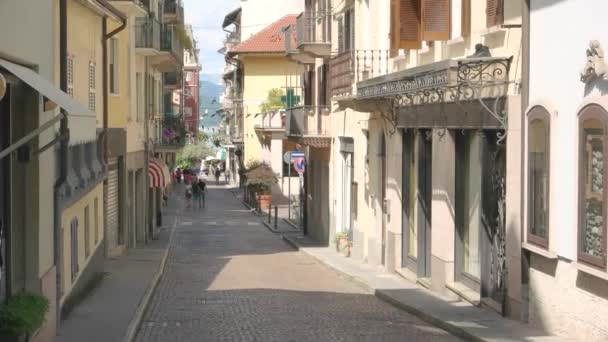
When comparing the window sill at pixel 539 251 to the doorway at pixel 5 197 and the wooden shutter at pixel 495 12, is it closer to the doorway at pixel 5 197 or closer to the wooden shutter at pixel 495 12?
the wooden shutter at pixel 495 12

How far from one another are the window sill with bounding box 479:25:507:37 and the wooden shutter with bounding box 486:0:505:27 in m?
0.06

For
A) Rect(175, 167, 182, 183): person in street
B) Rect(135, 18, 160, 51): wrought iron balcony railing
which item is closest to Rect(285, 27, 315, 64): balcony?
Rect(135, 18, 160, 51): wrought iron balcony railing

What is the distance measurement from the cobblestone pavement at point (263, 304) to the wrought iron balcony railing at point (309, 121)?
12.7 feet

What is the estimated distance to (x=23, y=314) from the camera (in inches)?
420

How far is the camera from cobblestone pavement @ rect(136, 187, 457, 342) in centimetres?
1509

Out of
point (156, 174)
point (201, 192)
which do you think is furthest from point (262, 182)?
point (156, 174)

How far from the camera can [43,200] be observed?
1246 cm

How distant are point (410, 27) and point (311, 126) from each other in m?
14.9

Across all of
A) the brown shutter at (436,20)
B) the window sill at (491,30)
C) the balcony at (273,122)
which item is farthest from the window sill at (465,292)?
the balcony at (273,122)

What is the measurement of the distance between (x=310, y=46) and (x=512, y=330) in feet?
63.6

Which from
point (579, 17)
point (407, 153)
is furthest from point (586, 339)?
point (407, 153)

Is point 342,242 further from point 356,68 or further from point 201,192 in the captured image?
point 201,192

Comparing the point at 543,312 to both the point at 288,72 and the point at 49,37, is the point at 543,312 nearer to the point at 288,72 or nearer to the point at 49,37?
the point at 49,37

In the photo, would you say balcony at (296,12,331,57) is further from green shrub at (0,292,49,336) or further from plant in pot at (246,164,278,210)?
green shrub at (0,292,49,336)
